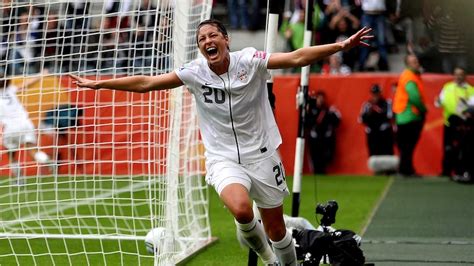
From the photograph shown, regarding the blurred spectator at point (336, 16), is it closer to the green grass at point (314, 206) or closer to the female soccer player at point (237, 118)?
the green grass at point (314, 206)

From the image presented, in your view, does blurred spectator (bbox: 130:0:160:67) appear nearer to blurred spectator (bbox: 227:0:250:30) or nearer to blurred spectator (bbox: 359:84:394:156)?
blurred spectator (bbox: 359:84:394:156)

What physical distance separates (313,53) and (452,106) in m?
11.6

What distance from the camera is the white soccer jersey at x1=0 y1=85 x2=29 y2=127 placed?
1152cm

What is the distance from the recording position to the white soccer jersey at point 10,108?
37.8 feet

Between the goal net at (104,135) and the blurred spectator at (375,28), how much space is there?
365 inches

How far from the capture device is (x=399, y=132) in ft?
63.5

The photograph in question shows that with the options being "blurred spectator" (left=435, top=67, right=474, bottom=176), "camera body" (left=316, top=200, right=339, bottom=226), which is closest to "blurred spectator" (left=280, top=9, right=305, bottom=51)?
"blurred spectator" (left=435, top=67, right=474, bottom=176)

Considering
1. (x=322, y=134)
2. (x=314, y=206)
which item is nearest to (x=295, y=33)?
(x=322, y=134)

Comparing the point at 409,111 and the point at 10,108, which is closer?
the point at 10,108

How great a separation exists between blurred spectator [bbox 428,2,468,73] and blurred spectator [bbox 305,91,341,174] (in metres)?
14.3

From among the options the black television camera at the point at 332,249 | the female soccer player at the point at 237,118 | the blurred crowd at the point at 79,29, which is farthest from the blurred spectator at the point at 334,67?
the female soccer player at the point at 237,118

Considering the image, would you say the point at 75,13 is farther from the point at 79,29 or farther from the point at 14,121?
the point at 14,121

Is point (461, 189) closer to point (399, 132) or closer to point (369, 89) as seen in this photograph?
point (399, 132)

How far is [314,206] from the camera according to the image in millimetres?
15109
